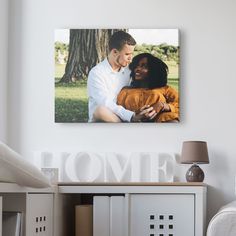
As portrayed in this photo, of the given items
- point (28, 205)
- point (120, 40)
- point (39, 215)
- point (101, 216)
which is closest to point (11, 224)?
point (28, 205)

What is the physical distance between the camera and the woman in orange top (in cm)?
392

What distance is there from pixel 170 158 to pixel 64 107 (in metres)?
0.76

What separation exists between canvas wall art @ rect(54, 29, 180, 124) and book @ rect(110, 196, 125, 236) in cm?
71

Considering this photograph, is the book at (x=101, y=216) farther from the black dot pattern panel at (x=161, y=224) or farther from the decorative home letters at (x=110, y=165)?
the decorative home letters at (x=110, y=165)

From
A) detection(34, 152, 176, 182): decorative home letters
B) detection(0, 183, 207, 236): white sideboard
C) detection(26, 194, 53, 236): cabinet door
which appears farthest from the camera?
detection(34, 152, 176, 182): decorative home letters

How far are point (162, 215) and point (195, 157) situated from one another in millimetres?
482

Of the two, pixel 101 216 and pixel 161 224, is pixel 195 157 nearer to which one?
pixel 161 224

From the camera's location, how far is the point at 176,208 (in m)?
3.36

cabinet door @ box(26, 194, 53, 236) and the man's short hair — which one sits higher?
the man's short hair

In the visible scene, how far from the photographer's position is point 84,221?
3434mm

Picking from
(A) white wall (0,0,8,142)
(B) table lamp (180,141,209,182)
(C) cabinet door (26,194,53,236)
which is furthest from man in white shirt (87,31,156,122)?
(C) cabinet door (26,194,53,236)

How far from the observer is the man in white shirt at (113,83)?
394 centimetres

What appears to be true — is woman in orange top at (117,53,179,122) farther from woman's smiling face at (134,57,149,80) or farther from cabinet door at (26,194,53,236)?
cabinet door at (26,194,53,236)

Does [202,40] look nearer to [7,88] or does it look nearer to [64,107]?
[64,107]
